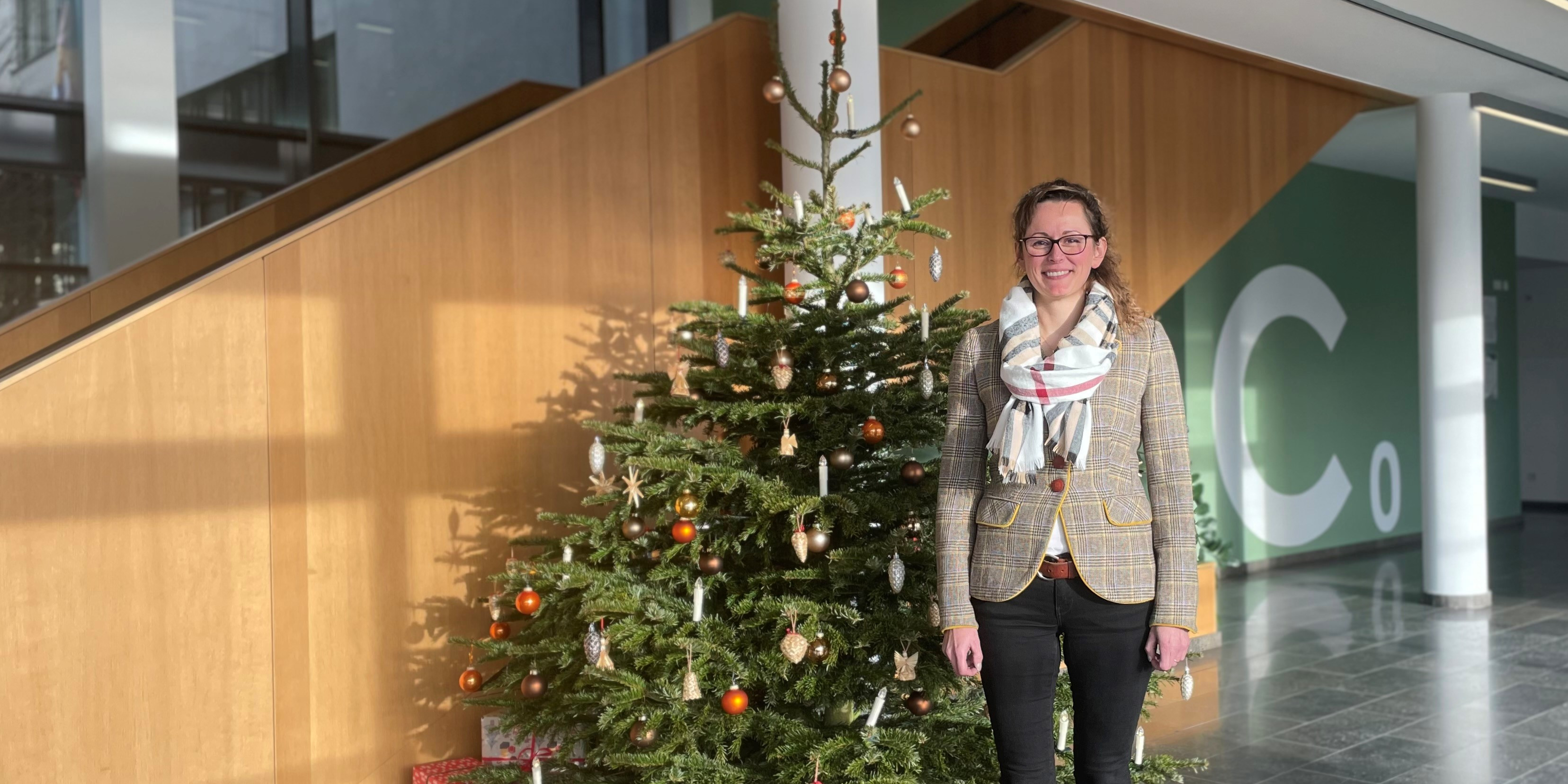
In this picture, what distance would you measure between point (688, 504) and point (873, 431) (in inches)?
18.1

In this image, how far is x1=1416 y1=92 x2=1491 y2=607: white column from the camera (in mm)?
6879

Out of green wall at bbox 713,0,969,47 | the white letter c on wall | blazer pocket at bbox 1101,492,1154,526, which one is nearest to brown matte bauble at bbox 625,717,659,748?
blazer pocket at bbox 1101,492,1154,526

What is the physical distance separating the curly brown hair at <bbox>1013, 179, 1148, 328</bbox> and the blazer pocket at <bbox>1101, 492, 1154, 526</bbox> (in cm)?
30

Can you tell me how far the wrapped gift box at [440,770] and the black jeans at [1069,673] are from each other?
1.85 meters

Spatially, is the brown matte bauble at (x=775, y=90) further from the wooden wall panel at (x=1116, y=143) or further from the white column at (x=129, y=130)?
the white column at (x=129, y=130)

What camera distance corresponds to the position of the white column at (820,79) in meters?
4.09

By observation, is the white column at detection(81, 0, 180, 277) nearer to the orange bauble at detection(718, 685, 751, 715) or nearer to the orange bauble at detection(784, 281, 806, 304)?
the orange bauble at detection(784, 281, 806, 304)

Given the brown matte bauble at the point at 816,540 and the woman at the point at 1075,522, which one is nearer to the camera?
the woman at the point at 1075,522

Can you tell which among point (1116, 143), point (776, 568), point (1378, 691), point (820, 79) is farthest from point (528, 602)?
point (1378, 691)

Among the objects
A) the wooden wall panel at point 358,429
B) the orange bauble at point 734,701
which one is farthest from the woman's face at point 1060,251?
the wooden wall panel at point 358,429

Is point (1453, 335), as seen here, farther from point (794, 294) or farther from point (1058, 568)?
point (1058, 568)

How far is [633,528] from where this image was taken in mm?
2975

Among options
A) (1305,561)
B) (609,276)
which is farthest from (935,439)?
(1305,561)

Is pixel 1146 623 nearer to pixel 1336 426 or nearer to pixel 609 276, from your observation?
pixel 609 276
